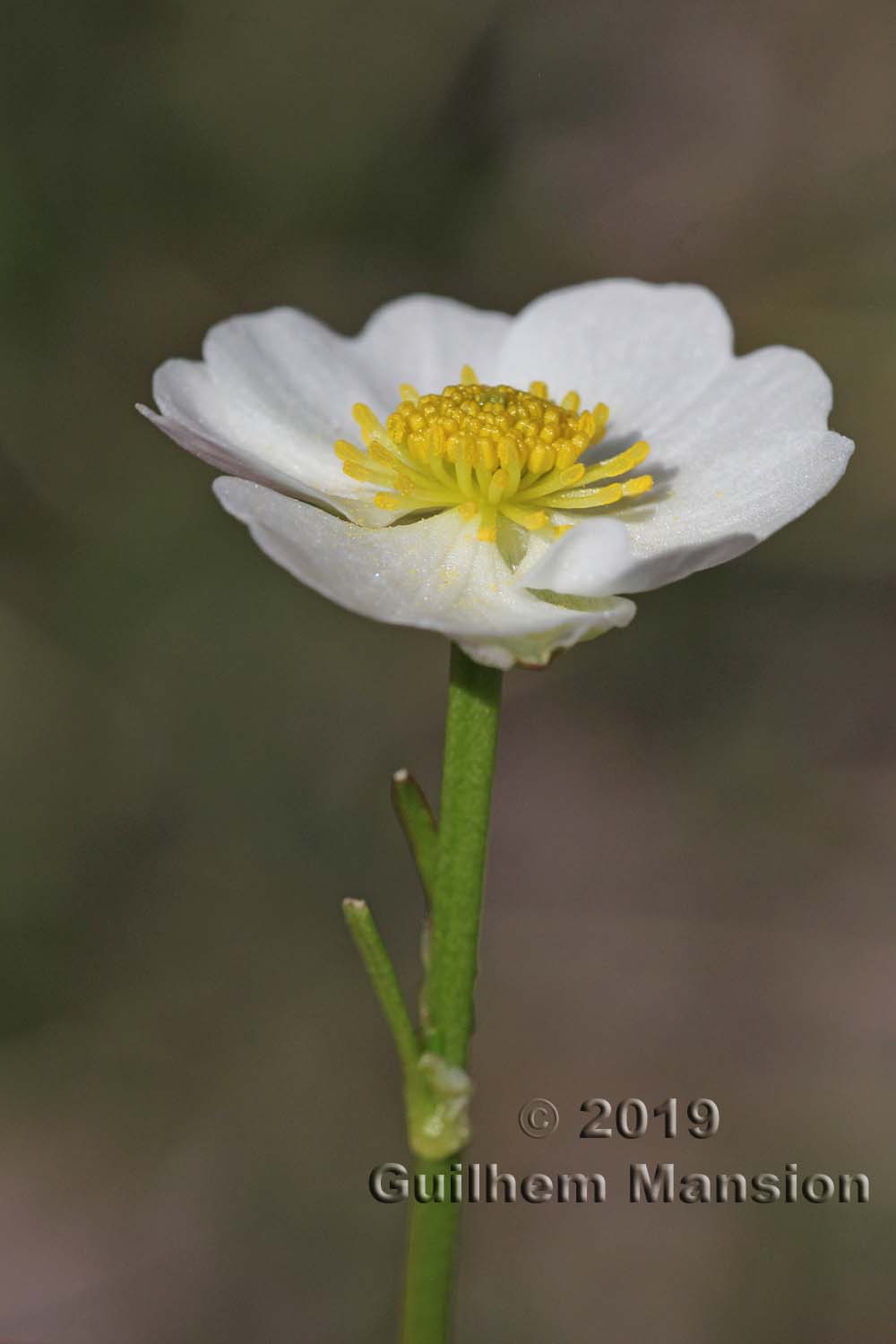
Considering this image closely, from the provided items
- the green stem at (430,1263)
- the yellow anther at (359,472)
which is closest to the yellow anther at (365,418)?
the yellow anther at (359,472)

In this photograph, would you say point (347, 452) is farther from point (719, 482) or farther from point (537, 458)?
point (719, 482)

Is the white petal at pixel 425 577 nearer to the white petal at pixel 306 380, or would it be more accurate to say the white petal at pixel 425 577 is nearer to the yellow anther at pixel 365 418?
the white petal at pixel 306 380

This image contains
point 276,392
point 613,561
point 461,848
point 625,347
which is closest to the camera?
point 613,561

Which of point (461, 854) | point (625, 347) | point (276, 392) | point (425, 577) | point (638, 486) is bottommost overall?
point (461, 854)

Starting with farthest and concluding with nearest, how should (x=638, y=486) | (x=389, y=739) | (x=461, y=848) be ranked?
(x=389, y=739) → (x=638, y=486) → (x=461, y=848)

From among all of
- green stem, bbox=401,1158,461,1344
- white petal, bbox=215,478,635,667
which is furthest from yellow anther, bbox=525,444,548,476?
green stem, bbox=401,1158,461,1344

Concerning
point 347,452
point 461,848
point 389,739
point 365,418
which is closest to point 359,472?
point 347,452

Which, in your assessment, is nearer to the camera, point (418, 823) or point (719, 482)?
point (418, 823)

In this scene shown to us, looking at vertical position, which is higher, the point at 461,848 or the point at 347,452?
the point at 347,452
